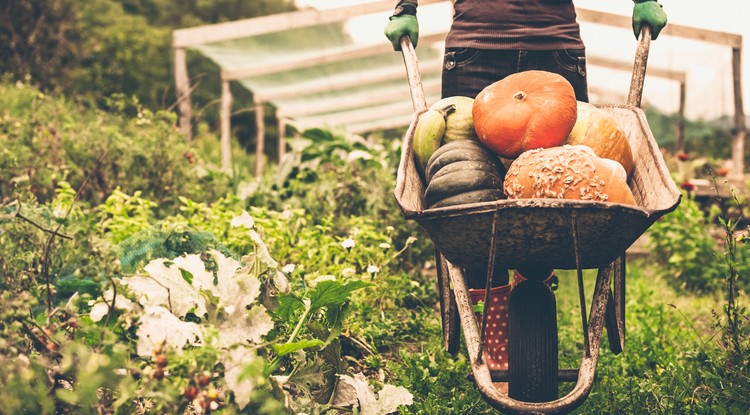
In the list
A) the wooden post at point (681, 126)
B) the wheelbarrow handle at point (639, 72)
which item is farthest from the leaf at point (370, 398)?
the wooden post at point (681, 126)

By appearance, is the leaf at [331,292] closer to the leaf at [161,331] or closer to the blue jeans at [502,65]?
the leaf at [161,331]

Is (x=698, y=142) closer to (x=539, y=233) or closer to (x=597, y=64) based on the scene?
(x=597, y=64)

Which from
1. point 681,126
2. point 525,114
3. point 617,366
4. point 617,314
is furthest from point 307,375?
point 681,126

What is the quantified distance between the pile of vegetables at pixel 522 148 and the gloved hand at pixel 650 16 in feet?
1.34

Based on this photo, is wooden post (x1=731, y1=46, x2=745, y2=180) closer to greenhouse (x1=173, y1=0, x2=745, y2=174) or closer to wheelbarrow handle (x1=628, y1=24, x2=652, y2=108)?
greenhouse (x1=173, y1=0, x2=745, y2=174)

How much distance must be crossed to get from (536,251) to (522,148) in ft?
1.67

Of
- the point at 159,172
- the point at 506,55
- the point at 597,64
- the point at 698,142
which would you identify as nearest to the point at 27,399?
the point at 506,55

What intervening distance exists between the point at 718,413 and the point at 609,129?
0.97 metres

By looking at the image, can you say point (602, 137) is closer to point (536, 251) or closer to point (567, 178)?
point (567, 178)

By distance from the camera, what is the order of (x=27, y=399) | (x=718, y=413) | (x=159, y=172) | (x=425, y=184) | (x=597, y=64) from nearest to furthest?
(x=27, y=399), (x=718, y=413), (x=425, y=184), (x=159, y=172), (x=597, y=64)

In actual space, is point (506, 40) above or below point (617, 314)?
above

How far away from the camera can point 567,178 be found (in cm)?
214

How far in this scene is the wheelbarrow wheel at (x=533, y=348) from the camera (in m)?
2.17

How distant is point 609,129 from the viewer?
8.23ft
